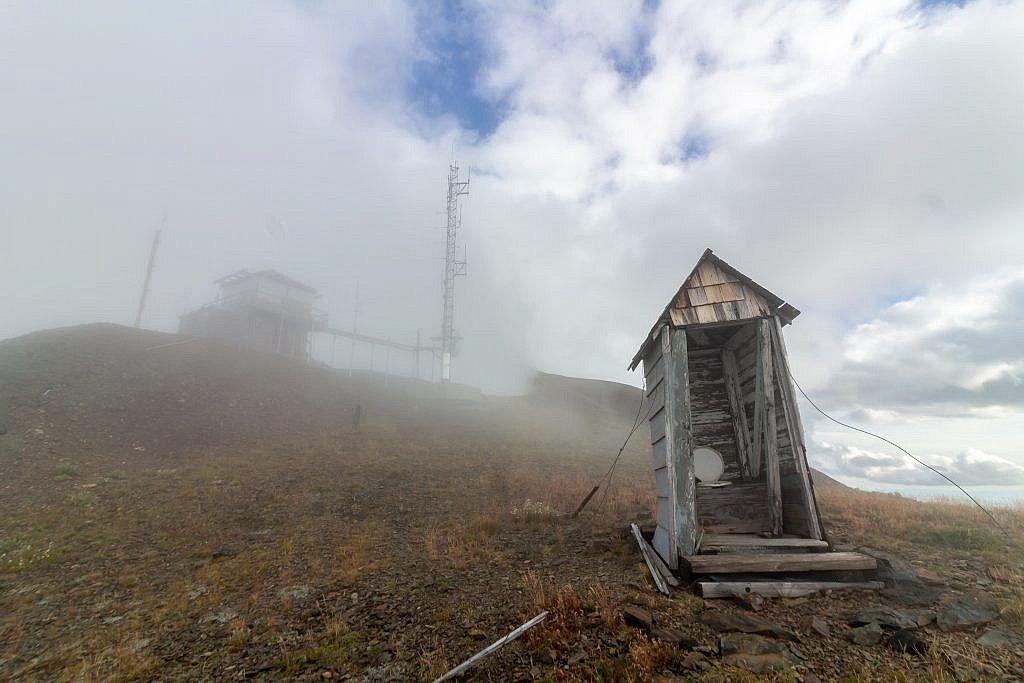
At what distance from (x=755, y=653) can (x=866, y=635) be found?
1.39 metres

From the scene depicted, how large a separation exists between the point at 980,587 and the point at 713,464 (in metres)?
4.24

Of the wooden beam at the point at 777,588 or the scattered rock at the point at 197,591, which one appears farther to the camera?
the scattered rock at the point at 197,591

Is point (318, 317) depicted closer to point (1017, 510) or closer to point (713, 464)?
point (713, 464)

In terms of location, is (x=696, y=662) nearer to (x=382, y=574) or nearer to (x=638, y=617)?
(x=638, y=617)

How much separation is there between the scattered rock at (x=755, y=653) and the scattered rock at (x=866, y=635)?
848mm

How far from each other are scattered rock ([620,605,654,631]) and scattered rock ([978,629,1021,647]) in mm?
3363

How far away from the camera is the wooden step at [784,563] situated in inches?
250

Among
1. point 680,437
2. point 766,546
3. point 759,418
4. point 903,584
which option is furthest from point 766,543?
point 759,418

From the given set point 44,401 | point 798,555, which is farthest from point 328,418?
point 798,555

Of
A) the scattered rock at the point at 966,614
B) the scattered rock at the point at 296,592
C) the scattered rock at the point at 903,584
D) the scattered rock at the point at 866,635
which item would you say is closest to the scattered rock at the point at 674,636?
the scattered rock at the point at 866,635

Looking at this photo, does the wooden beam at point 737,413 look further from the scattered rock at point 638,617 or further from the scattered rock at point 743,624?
the scattered rock at point 638,617

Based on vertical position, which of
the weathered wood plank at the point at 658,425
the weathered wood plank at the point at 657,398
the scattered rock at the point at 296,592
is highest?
the weathered wood plank at the point at 657,398

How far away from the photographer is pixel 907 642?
4.61m

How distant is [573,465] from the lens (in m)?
21.5
